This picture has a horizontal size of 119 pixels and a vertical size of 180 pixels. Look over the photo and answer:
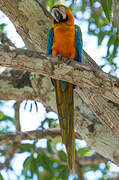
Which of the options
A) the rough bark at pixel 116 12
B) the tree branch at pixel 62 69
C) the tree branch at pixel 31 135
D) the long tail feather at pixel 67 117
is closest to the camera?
the tree branch at pixel 62 69

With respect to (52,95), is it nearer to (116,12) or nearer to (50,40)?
(50,40)

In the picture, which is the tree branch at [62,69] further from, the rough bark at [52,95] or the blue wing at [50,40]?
the blue wing at [50,40]

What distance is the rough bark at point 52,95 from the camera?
9.80ft

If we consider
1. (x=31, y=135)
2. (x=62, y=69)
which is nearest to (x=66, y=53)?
(x=62, y=69)

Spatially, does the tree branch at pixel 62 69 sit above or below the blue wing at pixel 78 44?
below

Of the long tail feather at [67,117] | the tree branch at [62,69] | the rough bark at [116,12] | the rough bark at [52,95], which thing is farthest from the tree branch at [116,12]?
the tree branch at [62,69]

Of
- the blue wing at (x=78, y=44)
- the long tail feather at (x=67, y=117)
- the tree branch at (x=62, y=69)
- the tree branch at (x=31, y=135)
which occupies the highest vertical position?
the blue wing at (x=78, y=44)

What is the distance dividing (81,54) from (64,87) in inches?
16.8

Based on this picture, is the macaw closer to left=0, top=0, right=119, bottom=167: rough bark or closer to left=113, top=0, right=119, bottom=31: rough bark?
left=0, top=0, right=119, bottom=167: rough bark

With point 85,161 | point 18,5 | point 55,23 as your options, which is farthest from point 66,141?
point 85,161

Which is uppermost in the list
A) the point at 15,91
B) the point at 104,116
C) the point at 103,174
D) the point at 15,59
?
the point at 15,59

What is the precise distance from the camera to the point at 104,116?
293cm

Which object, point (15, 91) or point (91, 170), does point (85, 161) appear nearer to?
point (91, 170)

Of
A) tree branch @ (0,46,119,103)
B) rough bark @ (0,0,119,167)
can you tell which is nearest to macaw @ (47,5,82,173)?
rough bark @ (0,0,119,167)
